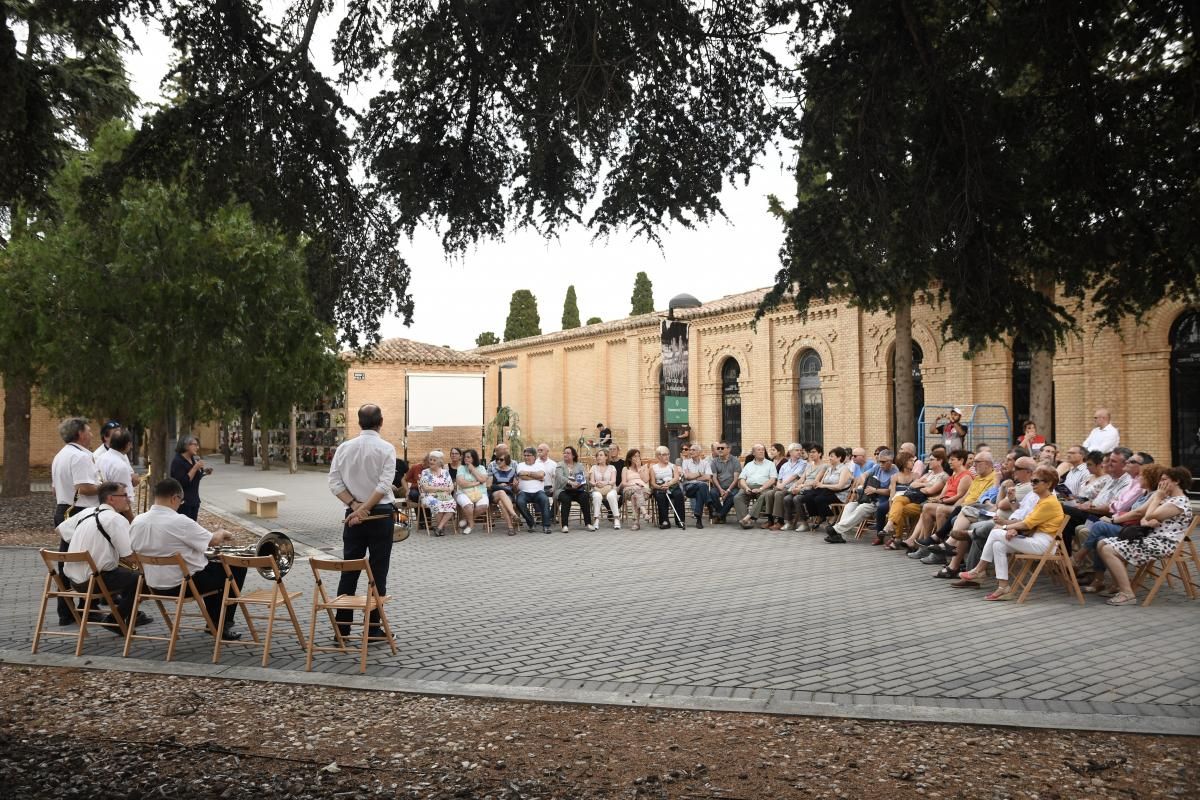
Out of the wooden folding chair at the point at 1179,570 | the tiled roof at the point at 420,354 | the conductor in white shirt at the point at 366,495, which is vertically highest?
the tiled roof at the point at 420,354

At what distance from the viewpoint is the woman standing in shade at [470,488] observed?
15.1 metres

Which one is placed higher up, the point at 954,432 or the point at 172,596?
the point at 954,432

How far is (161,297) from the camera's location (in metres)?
14.4

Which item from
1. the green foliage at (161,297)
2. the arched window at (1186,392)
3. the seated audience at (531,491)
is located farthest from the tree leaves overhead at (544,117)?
the arched window at (1186,392)

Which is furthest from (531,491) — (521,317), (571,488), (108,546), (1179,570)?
(521,317)

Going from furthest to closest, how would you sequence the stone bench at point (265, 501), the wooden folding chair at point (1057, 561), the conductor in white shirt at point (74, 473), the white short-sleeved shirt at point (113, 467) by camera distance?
the stone bench at point (265, 501)
the white short-sleeved shirt at point (113, 467)
the wooden folding chair at point (1057, 561)
the conductor in white shirt at point (74, 473)

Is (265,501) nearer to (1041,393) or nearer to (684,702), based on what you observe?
(684,702)

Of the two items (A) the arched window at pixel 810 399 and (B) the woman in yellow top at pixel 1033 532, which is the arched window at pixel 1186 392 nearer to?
(A) the arched window at pixel 810 399

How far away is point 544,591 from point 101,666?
4.20m

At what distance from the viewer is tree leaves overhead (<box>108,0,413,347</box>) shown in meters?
6.32

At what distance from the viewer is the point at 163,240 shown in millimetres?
14344

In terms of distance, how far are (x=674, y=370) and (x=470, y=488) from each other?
22.0 ft

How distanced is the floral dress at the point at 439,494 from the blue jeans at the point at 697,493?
4.10m

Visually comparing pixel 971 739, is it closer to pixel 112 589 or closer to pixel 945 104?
pixel 945 104
